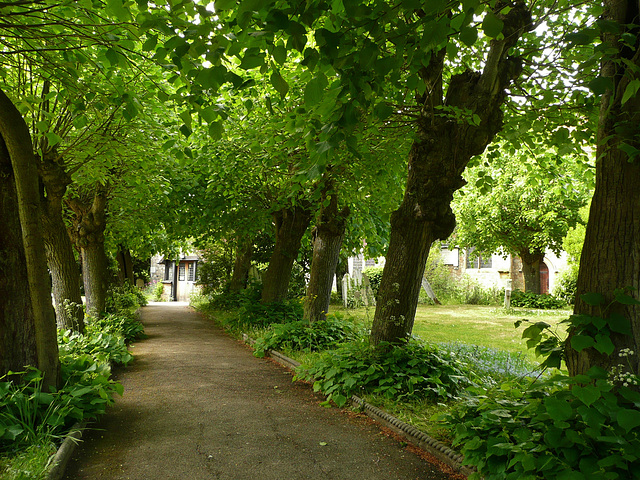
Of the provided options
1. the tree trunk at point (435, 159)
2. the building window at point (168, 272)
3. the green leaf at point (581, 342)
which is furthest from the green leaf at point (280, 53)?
the building window at point (168, 272)

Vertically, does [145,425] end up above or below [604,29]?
below

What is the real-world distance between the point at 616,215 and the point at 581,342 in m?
1.12

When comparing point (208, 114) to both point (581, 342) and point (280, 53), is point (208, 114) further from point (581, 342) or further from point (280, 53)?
point (581, 342)

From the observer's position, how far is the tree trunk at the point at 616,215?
376 cm

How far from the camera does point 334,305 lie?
25.2 m

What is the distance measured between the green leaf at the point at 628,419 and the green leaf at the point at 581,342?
0.51 m

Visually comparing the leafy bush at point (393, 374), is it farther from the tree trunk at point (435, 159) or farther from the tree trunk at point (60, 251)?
the tree trunk at point (60, 251)

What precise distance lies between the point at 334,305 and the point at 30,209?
67.5ft

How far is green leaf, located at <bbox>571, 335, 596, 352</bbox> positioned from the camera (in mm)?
3537

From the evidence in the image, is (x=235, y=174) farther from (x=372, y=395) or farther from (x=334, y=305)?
(x=334, y=305)

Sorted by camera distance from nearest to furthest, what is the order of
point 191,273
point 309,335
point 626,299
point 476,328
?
1. point 626,299
2. point 309,335
3. point 476,328
4. point 191,273

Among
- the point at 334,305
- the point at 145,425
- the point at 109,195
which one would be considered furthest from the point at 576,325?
the point at 334,305

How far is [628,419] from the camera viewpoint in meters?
3.08

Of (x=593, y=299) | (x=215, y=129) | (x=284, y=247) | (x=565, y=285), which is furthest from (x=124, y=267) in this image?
(x=593, y=299)
